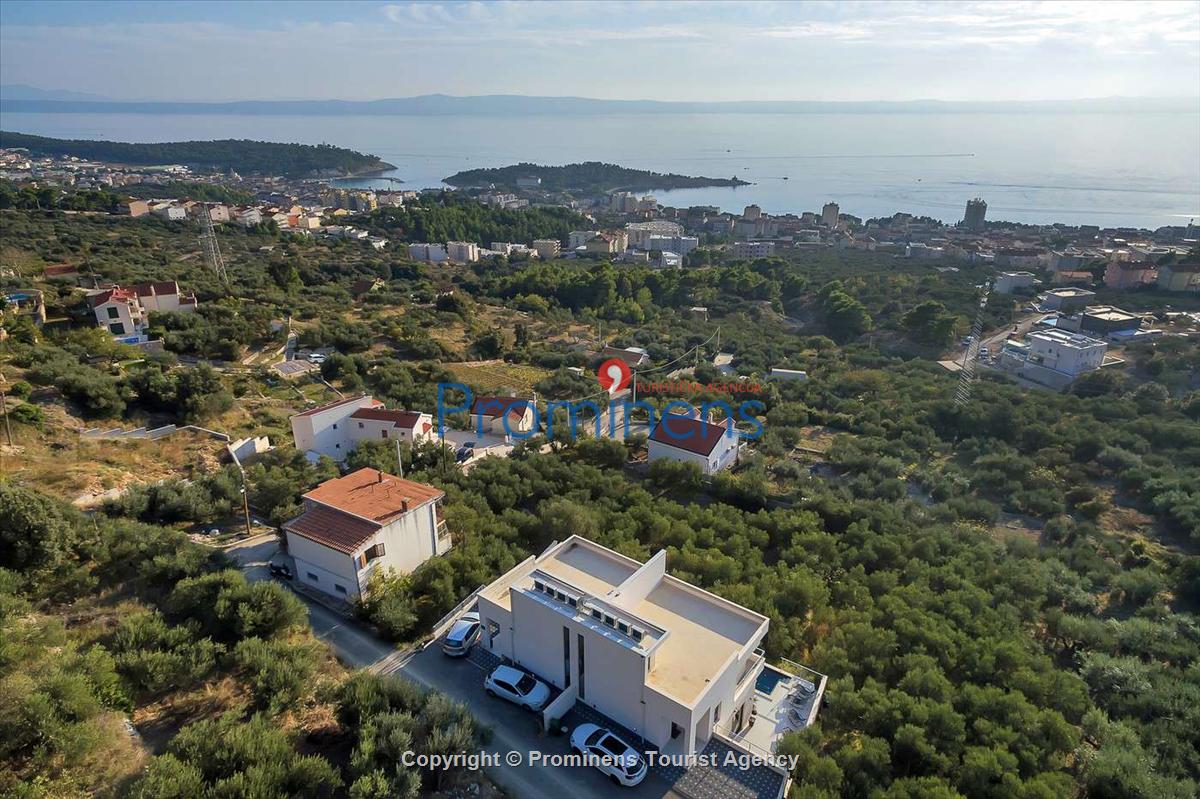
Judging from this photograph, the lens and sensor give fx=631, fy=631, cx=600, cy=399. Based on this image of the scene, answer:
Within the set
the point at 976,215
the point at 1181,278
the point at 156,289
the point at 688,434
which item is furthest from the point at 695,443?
the point at 976,215

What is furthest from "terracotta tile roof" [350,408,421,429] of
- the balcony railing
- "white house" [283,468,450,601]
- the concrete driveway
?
the concrete driveway

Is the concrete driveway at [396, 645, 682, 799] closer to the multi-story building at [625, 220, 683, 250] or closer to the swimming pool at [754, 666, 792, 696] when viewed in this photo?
the swimming pool at [754, 666, 792, 696]

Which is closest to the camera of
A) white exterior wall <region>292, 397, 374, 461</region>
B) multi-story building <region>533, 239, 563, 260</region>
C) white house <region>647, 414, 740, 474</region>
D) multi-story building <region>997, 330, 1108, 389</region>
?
white exterior wall <region>292, 397, 374, 461</region>

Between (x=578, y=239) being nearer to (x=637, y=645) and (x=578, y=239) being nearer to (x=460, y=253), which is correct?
(x=460, y=253)

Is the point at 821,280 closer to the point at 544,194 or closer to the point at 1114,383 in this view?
the point at 1114,383

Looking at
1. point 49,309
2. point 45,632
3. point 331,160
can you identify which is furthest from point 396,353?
point 331,160

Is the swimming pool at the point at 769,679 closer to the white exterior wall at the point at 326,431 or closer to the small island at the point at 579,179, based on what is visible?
the white exterior wall at the point at 326,431
